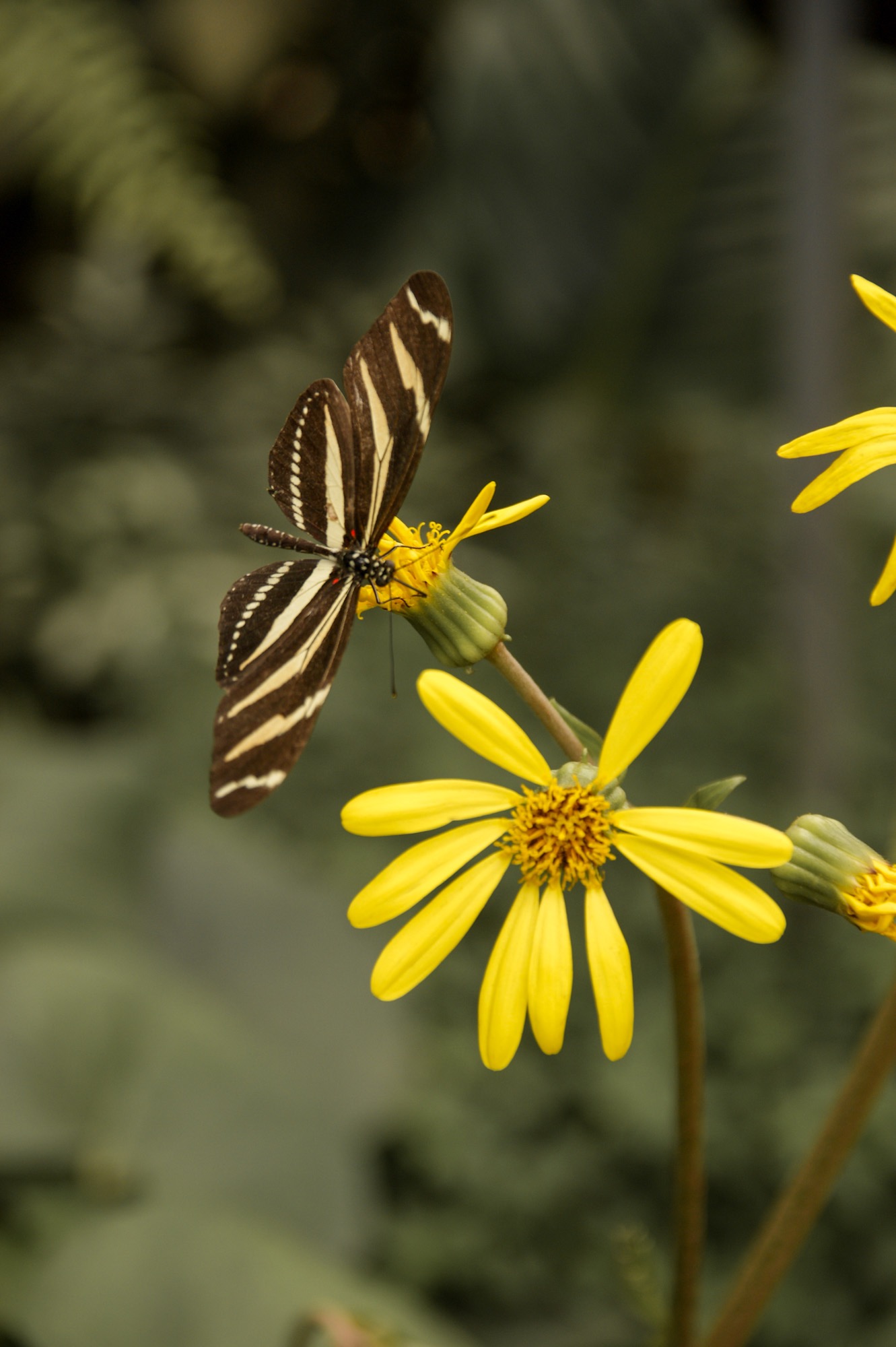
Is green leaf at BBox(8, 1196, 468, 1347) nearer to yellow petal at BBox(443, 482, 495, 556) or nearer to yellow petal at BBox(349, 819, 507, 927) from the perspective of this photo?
yellow petal at BBox(349, 819, 507, 927)

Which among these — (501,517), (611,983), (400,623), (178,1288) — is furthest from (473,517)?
(400,623)

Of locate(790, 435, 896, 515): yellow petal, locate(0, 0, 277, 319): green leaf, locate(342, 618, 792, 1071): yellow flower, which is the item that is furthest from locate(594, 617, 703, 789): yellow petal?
locate(0, 0, 277, 319): green leaf

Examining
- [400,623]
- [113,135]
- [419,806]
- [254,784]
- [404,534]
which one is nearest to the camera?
[254,784]

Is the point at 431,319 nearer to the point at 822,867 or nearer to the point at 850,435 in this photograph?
the point at 850,435

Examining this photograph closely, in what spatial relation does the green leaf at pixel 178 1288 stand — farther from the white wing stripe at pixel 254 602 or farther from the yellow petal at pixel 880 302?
the yellow petal at pixel 880 302

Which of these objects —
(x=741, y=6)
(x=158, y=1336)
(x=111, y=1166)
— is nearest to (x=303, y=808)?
(x=111, y=1166)

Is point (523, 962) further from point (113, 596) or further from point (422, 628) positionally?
point (113, 596)

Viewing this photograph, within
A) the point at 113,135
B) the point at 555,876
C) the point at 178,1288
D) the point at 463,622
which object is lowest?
the point at 178,1288
